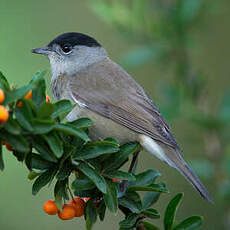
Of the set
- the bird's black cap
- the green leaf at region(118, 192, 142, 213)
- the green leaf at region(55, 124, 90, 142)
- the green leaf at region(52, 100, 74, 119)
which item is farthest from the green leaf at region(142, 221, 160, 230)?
the bird's black cap

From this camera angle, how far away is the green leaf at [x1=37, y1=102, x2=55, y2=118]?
236cm

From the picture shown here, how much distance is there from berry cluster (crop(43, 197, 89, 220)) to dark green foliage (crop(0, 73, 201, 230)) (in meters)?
0.07

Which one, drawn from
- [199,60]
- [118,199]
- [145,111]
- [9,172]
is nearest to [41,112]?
[118,199]

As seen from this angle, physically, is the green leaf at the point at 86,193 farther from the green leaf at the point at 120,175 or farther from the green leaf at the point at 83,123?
the green leaf at the point at 83,123

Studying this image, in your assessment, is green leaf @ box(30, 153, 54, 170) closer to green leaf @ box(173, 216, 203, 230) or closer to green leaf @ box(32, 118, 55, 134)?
green leaf @ box(32, 118, 55, 134)

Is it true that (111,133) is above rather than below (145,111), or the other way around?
below

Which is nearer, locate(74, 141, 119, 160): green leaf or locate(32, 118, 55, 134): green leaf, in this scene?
locate(32, 118, 55, 134): green leaf

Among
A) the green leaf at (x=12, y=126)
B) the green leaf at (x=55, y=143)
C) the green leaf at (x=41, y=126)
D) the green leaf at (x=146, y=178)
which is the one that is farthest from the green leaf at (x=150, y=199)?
the green leaf at (x=12, y=126)

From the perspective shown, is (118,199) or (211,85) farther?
(211,85)

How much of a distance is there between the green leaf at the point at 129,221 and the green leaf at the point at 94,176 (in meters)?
0.21

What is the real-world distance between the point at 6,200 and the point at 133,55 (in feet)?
8.59

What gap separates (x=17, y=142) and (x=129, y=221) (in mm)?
792

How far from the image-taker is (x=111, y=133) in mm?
4059

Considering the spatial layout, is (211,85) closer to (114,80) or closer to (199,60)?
(199,60)
